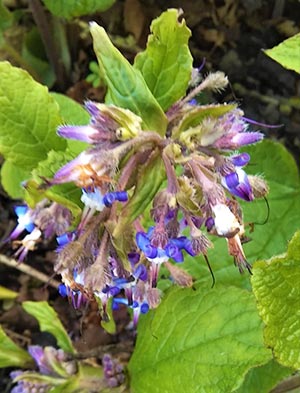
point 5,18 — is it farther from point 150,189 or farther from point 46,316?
point 150,189

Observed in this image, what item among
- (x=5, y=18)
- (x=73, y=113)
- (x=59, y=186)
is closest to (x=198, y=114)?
(x=59, y=186)

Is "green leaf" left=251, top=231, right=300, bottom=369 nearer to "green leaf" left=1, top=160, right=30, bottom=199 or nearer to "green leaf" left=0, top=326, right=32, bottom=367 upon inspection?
"green leaf" left=0, top=326, right=32, bottom=367

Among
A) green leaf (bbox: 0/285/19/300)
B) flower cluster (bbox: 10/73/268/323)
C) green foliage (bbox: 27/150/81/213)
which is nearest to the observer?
flower cluster (bbox: 10/73/268/323)

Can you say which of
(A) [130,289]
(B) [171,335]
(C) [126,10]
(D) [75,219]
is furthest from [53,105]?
(C) [126,10]

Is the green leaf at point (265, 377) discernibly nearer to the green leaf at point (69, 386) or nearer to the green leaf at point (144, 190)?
the green leaf at point (69, 386)

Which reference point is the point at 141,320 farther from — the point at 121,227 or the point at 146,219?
the point at 121,227

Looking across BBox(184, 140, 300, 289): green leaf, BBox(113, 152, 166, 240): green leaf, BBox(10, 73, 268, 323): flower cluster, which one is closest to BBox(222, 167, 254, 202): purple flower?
BBox(10, 73, 268, 323): flower cluster
